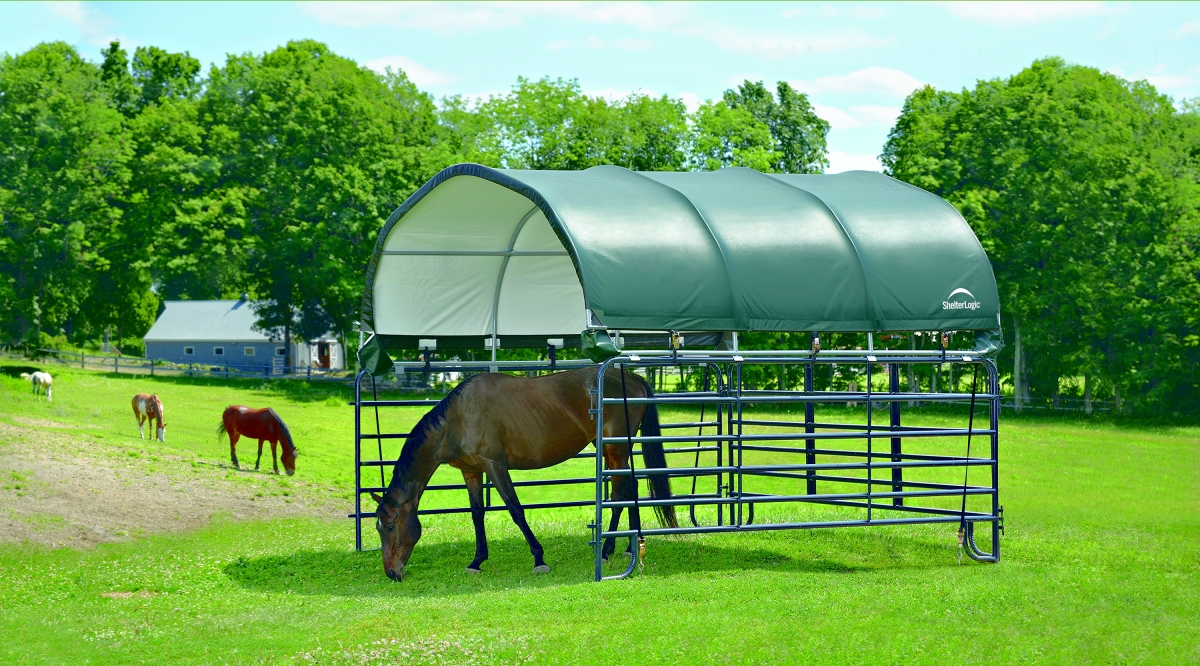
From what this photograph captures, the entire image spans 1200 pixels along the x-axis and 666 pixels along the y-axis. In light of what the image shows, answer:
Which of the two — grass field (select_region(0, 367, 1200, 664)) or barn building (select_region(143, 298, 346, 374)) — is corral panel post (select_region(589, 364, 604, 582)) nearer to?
grass field (select_region(0, 367, 1200, 664))

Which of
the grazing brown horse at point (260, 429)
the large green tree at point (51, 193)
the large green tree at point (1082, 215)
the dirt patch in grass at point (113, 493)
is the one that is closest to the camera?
the dirt patch in grass at point (113, 493)

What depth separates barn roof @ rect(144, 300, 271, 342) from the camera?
69.4m

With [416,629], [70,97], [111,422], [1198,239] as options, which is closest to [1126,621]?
[416,629]

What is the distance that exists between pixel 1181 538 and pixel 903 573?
499 centimetres

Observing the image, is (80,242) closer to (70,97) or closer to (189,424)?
(70,97)

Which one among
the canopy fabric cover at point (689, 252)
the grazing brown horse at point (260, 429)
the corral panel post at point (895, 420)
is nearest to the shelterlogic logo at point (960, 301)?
the canopy fabric cover at point (689, 252)

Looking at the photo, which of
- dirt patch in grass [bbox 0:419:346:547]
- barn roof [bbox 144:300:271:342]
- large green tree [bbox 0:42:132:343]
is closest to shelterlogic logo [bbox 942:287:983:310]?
dirt patch in grass [bbox 0:419:346:547]

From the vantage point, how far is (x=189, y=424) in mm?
31078

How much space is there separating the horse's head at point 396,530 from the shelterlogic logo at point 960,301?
6617 millimetres

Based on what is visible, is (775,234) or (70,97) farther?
(70,97)

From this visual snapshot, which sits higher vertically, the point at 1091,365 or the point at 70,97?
the point at 70,97

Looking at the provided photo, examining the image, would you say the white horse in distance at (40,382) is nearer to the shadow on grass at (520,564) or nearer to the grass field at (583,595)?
the grass field at (583,595)

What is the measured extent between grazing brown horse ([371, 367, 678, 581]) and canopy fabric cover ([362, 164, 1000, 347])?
1656 mm

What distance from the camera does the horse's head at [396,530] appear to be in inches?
493
